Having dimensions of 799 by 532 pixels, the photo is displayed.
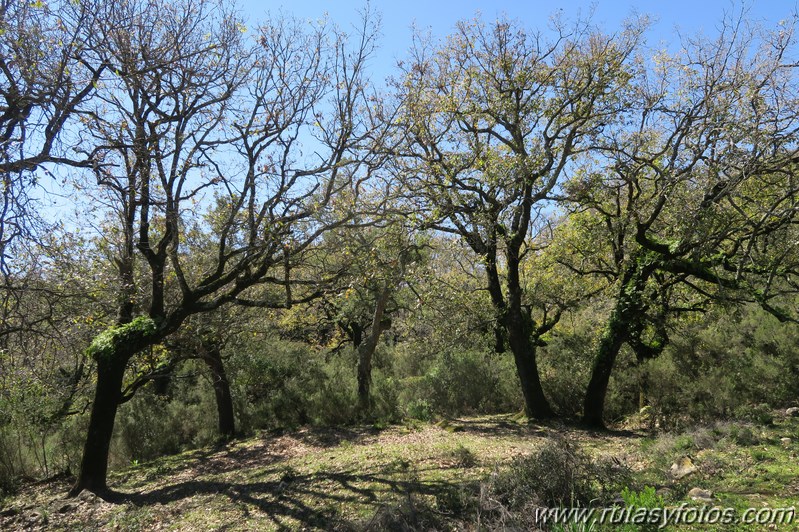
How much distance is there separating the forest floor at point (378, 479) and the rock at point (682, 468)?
2.0 inches

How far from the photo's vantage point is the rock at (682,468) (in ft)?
20.2

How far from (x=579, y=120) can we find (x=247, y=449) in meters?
11.2

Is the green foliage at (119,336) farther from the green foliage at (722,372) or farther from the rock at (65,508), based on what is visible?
the green foliage at (722,372)

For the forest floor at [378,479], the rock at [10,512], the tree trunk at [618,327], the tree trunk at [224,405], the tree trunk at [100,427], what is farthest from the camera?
the tree trunk at [224,405]

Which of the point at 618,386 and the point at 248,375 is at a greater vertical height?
the point at 248,375

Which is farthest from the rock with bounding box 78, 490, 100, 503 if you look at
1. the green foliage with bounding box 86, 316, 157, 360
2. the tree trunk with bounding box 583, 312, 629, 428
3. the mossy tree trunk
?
the tree trunk with bounding box 583, 312, 629, 428

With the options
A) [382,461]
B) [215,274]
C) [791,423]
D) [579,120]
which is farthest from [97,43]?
[791,423]

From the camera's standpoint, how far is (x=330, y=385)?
16.2m

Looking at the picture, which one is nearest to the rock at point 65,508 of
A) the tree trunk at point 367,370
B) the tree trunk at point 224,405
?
the tree trunk at point 224,405

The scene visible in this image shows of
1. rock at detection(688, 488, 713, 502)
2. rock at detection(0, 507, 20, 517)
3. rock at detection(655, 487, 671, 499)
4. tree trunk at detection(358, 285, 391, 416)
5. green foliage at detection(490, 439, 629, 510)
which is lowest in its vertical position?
rock at detection(0, 507, 20, 517)

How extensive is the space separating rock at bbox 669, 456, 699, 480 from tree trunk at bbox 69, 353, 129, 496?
858 cm

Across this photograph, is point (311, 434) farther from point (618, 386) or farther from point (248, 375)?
point (618, 386)

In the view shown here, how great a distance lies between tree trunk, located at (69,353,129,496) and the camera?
9.05 m

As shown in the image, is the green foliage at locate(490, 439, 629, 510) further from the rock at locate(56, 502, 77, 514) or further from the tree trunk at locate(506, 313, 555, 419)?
the tree trunk at locate(506, 313, 555, 419)
